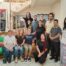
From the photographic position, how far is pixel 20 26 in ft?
19.0

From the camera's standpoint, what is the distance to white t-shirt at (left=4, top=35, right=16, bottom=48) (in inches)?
228

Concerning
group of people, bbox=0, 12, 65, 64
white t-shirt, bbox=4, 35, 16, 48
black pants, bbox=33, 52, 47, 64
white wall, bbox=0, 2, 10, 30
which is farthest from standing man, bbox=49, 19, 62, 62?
white wall, bbox=0, 2, 10, 30

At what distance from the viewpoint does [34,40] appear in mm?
5867

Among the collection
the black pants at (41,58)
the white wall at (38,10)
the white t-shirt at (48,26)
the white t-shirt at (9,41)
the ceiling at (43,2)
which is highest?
the ceiling at (43,2)

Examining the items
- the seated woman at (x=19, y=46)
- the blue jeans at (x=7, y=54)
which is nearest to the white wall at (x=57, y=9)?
the seated woman at (x=19, y=46)

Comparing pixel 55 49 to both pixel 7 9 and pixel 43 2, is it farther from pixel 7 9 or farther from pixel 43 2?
pixel 7 9

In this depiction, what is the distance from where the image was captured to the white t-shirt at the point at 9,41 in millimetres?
5797

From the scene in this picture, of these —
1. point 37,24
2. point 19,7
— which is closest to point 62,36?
point 37,24

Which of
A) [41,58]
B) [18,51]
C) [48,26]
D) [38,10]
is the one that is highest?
[38,10]

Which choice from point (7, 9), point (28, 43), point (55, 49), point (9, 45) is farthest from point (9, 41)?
point (55, 49)

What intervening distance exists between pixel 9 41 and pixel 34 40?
50 centimetres

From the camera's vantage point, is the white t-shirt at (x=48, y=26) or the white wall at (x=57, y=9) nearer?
the white wall at (x=57, y=9)

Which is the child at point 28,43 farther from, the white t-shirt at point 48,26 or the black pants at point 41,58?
the white t-shirt at point 48,26

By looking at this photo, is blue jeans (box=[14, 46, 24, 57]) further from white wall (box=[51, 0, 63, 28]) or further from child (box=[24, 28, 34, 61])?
white wall (box=[51, 0, 63, 28])
